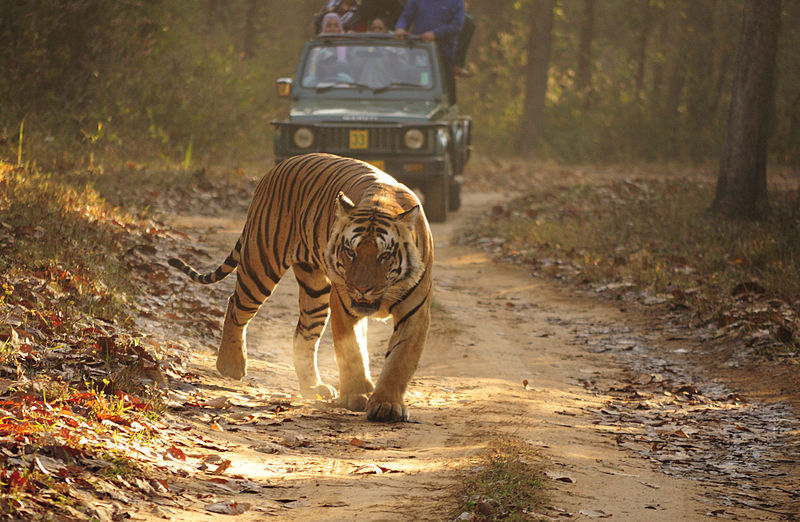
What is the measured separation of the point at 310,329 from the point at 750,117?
28.1 feet

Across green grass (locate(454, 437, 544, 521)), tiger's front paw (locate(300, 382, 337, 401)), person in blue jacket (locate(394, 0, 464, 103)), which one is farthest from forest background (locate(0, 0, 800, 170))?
green grass (locate(454, 437, 544, 521))

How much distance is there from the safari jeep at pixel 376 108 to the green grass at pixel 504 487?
7.93 metres

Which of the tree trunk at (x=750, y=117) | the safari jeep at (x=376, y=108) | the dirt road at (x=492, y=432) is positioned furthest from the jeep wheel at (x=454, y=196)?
the dirt road at (x=492, y=432)

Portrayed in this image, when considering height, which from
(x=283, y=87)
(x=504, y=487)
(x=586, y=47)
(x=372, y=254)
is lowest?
(x=504, y=487)

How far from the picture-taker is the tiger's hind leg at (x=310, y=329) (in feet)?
18.9

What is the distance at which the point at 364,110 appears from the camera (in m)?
12.1

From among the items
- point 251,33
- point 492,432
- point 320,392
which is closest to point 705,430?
point 492,432

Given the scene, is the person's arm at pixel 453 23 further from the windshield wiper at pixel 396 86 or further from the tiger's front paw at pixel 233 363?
the tiger's front paw at pixel 233 363

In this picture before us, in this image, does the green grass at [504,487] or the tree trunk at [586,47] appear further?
the tree trunk at [586,47]

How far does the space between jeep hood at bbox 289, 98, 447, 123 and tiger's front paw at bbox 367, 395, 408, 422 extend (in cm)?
722

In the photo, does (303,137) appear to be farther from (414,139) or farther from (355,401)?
(355,401)

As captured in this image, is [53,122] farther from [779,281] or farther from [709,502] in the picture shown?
[709,502]

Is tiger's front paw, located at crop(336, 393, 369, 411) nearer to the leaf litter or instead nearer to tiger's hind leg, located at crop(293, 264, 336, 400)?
tiger's hind leg, located at crop(293, 264, 336, 400)

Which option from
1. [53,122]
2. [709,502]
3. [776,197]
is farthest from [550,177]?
[709,502]
